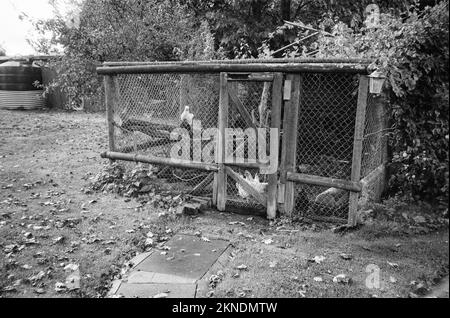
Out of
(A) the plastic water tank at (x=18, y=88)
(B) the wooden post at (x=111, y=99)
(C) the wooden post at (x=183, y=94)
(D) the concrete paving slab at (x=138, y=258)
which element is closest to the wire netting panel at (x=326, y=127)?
(C) the wooden post at (x=183, y=94)

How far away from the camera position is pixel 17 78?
1684 cm

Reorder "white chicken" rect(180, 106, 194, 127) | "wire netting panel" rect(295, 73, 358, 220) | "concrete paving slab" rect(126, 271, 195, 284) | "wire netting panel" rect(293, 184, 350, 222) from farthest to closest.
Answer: "white chicken" rect(180, 106, 194, 127)
"wire netting panel" rect(295, 73, 358, 220)
"wire netting panel" rect(293, 184, 350, 222)
"concrete paving slab" rect(126, 271, 195, 284)

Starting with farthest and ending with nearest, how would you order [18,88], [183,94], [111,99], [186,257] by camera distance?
[18,88], [111,99], [183,94], [186,257]

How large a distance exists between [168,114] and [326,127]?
2885mm

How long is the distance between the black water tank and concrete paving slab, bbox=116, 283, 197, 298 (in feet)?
50.3

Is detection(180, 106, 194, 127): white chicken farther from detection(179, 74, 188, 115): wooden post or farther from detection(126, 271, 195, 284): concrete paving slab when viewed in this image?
detection(126, 271, 195, 284): concrete paving slab

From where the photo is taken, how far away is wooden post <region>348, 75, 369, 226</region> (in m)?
5.07

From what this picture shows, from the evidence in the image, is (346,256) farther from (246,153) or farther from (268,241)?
(246,153)

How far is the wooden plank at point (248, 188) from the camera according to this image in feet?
19.5

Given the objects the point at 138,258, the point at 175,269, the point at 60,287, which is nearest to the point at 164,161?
the point at 138,258

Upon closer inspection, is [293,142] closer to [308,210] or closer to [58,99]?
[308,210]

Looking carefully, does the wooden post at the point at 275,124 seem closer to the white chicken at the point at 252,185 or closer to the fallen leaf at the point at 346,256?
the white chicken at the point at 252,185

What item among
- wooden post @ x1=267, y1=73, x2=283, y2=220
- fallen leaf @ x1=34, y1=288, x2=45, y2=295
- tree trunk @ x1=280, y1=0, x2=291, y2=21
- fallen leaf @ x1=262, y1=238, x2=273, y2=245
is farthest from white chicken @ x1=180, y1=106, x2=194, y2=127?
tree trunk @ x1=280, y1=0, x2=291, y2=21
